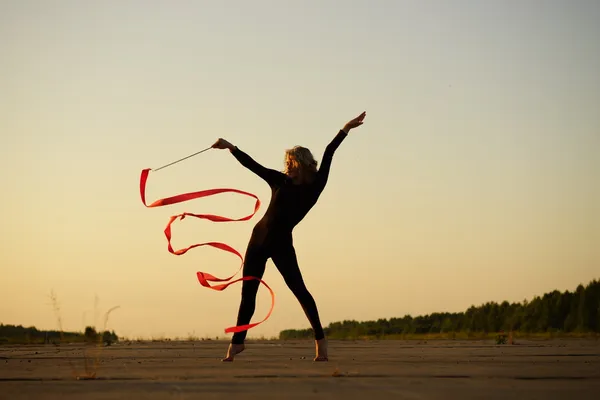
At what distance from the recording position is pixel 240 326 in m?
9.98

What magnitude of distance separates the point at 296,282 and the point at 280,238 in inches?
20.2

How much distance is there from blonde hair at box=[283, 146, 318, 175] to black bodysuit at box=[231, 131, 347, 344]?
0.41ft

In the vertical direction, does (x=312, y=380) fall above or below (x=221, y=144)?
below

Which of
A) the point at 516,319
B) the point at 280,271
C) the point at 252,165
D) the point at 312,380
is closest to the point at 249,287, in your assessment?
the point at 280,271

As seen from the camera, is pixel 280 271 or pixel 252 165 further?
pixel 280 271

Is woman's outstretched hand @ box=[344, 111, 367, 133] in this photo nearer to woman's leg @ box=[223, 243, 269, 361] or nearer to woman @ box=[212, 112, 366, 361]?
woman @ box=[212, 112, 366, 361]

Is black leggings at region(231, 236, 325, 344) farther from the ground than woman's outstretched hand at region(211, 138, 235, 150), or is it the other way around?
woman's outstretched hand at region(211, 138, 235, 150)

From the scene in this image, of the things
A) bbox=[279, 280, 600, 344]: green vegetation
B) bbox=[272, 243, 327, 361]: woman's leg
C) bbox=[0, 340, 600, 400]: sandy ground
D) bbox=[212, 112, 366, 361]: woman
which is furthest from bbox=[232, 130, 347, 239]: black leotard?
bbox=[279, 280, 600, 344]: green vegetation

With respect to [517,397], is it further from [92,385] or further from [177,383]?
[92,385]

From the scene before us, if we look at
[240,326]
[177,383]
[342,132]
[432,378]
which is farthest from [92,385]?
[342,132]

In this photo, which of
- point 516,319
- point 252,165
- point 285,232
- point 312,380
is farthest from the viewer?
point 516,319

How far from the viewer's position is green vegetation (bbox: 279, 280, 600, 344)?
2848cm

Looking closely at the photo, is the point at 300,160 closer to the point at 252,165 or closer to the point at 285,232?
the point at 252,165

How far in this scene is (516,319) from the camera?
31.3 metres
